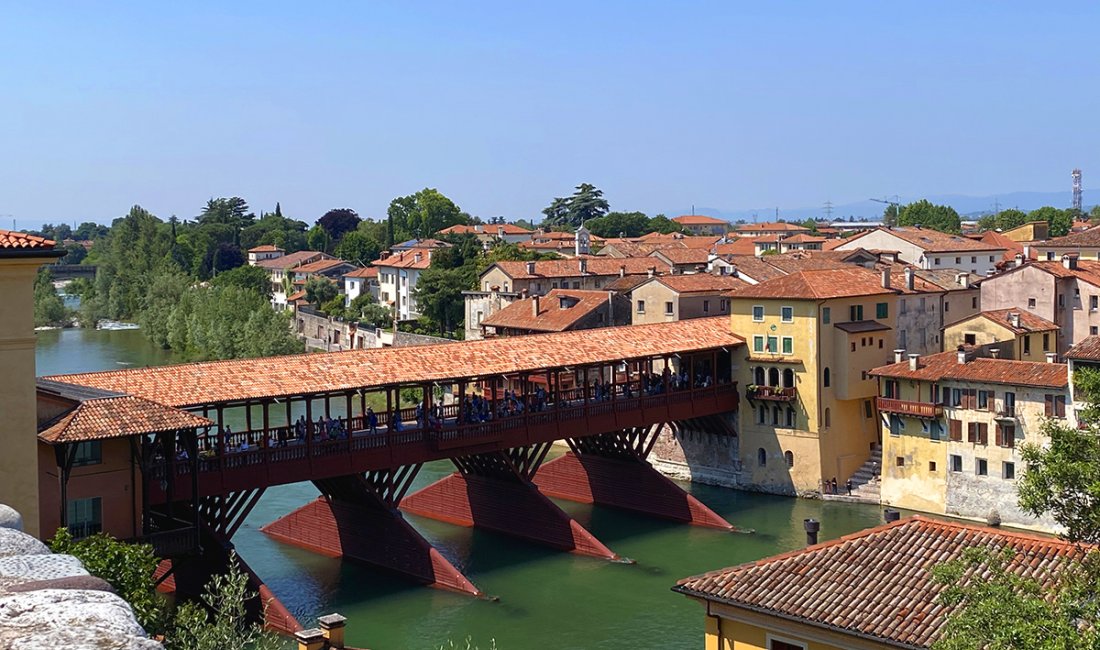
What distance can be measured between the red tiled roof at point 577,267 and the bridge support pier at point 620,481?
27.2 meters

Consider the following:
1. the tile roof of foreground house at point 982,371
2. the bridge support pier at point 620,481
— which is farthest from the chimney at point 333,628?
the tile roof of foreground house at point 982,371

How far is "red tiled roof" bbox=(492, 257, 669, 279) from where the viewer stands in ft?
227

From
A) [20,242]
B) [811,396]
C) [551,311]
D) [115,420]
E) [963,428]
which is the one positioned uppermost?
[20,242]

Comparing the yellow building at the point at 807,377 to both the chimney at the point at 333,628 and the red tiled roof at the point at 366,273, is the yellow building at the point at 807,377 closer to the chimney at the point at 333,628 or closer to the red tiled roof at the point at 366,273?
the chimney at the point at 333,628

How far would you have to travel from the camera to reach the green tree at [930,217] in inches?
5374

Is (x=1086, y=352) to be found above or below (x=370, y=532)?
above

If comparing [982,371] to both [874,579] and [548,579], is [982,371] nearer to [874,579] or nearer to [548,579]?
[548,579]

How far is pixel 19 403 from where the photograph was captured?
71.4 feet

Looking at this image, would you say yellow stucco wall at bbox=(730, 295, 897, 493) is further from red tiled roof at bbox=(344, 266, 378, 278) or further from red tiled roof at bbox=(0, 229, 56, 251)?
red tiled roof at bbox=(344, 266, 378, 278)

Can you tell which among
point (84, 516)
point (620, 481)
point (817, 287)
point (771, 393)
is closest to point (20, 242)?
point (84, 516)

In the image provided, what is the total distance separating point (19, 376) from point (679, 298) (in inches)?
1329

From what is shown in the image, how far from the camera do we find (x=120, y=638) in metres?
3.85

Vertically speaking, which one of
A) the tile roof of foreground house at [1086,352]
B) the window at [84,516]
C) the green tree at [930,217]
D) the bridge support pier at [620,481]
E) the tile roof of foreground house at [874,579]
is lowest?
the bridge support pier at [620,481]

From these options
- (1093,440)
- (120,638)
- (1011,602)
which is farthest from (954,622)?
(120,638)
